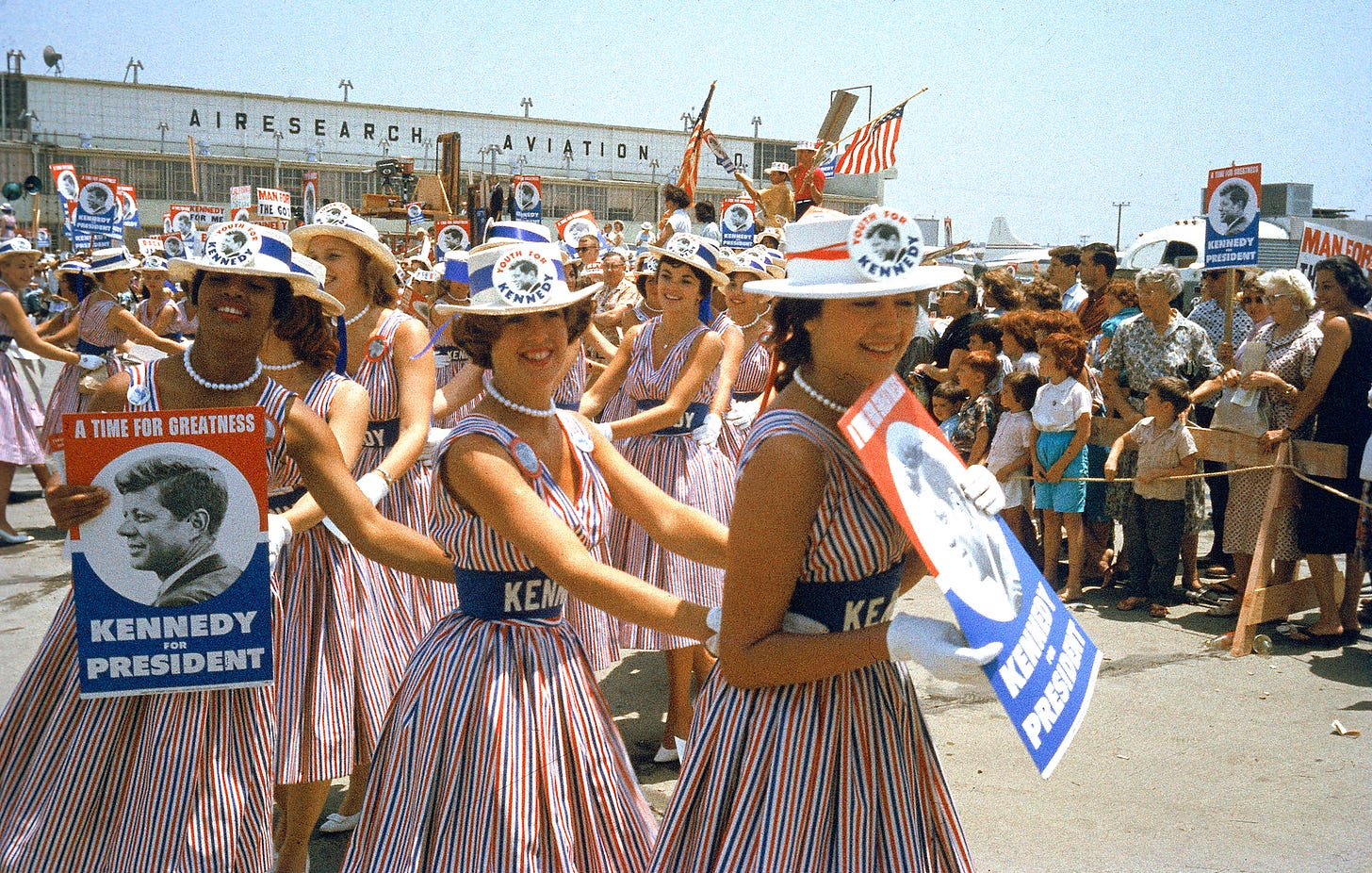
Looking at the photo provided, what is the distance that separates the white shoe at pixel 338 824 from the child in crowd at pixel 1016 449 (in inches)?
198

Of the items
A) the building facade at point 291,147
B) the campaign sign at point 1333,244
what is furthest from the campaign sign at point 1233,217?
Result: the building facade at point 291,147

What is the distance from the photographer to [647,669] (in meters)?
6.79

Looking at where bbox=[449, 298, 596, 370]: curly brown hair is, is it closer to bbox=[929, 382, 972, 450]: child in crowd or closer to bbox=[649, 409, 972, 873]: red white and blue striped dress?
bbox=[649, 409, 972, 873]: red white and blue striped dress

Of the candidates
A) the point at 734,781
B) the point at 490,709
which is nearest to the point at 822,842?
the point at 734,781

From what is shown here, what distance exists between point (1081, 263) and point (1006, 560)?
841 cm

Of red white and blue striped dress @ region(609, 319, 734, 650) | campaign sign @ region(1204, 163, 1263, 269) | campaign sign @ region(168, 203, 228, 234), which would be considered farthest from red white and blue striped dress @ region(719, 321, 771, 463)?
campaign sign @ region(168, 203, 228, 234)

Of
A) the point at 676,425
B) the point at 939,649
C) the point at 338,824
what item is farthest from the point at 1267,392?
the point at 939,649

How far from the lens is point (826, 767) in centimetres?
231

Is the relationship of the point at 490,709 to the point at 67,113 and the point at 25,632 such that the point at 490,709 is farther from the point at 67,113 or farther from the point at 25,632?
the point at 67,113

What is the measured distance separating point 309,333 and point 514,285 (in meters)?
1.24

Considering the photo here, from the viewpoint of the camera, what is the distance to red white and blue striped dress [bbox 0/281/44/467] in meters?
9.98

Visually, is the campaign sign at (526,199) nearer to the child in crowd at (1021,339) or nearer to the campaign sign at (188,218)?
the campaign sign at (188,218)

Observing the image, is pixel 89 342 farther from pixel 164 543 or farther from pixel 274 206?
pixel 164 543

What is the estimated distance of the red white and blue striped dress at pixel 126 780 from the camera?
2963mm
